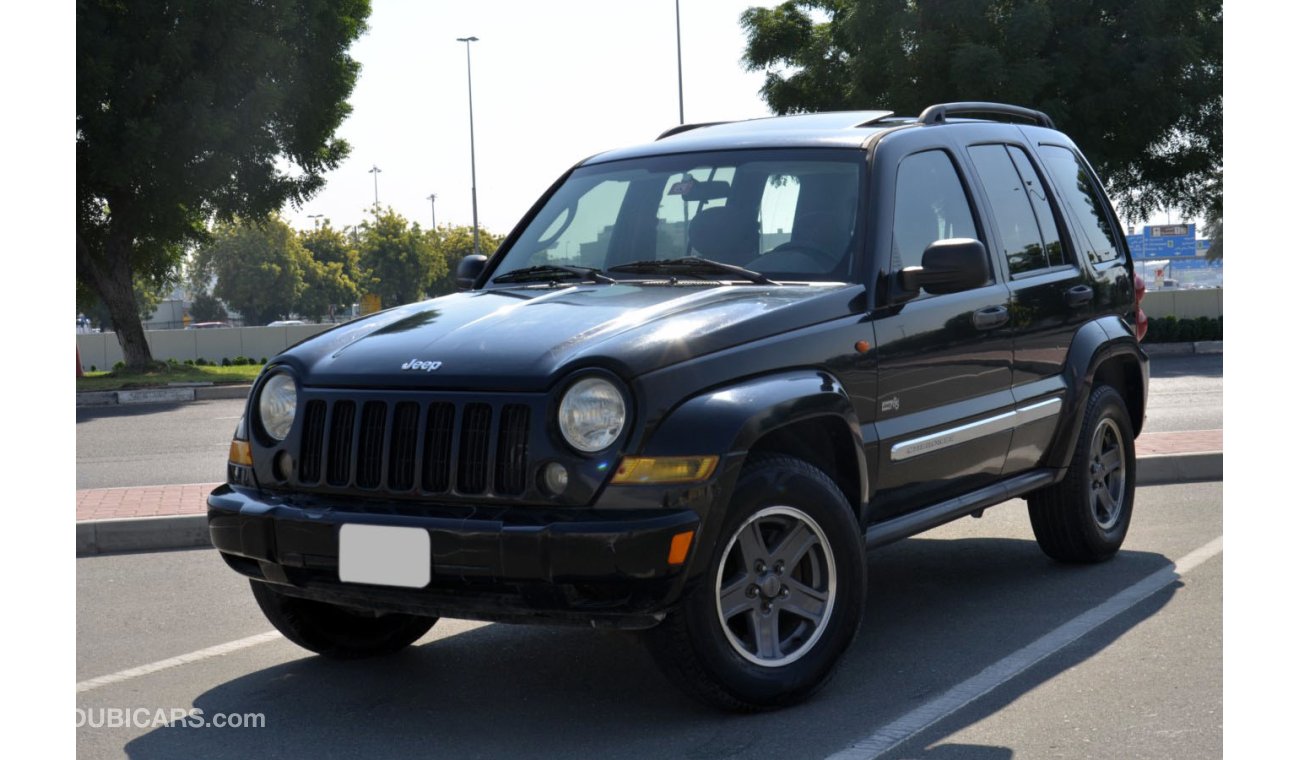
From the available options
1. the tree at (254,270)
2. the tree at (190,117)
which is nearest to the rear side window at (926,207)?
the tree at (190,117)

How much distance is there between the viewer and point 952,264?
16.6ft

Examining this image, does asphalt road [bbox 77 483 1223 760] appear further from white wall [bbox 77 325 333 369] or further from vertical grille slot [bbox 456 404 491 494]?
white wall [bbox 77 325 333 369]

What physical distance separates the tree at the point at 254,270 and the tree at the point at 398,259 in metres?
4.55

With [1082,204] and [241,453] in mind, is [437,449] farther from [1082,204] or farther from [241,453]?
[1082,204]

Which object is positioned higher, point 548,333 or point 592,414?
point 548,333

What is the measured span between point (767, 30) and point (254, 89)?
11478mm

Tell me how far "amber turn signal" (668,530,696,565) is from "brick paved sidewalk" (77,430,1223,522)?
454 centimetres

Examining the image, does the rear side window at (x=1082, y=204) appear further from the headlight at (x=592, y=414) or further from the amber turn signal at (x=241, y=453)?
the amber turn signal at (x=241, y=453)

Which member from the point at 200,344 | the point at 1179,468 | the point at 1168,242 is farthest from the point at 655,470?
the point at 1168,242

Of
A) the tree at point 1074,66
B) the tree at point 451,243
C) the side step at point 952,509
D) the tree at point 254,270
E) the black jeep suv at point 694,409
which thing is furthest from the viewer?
the tree at point 451,243

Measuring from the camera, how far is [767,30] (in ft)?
106

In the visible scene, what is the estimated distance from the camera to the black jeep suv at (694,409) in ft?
13.6

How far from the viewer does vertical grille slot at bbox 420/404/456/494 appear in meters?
4.25

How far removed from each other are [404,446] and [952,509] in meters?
2.18
